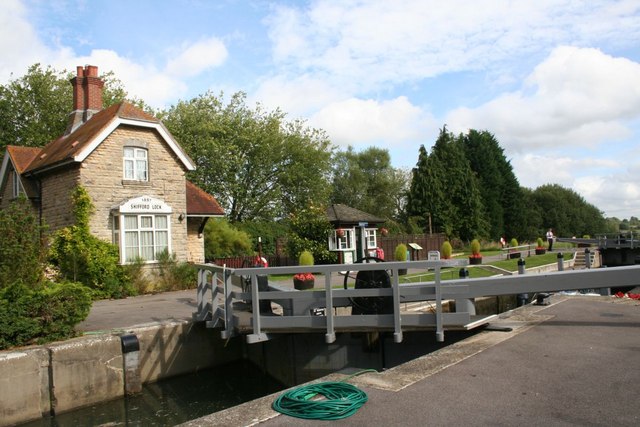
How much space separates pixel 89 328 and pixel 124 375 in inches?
74.5

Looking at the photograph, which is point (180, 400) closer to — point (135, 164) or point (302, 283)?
point (302, 283)

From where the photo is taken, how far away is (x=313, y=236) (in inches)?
1009

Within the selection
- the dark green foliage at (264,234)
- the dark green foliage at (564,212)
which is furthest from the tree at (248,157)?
the dark green foliage at (564,212)

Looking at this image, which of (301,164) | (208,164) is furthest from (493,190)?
(208,164)

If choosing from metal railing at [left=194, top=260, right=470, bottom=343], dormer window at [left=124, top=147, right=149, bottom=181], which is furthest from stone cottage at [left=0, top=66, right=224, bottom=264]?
metal railing at [left=194, top=260, right=470, bottom=343]

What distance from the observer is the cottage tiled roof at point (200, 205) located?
22594mm

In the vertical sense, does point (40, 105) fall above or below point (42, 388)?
above

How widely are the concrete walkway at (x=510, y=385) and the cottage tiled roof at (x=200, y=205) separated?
16444 millimetres

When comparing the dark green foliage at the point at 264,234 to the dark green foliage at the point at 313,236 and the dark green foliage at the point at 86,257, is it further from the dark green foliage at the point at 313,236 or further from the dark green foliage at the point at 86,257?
the dark green foliage at the point at 86,257

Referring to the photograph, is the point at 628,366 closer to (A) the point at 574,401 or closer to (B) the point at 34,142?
(A) the point at 574,401

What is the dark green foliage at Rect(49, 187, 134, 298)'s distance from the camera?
57.5 feet

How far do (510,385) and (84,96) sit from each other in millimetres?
24018

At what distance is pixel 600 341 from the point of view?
747 centimetres

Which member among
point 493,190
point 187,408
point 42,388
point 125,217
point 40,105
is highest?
point 40,105
